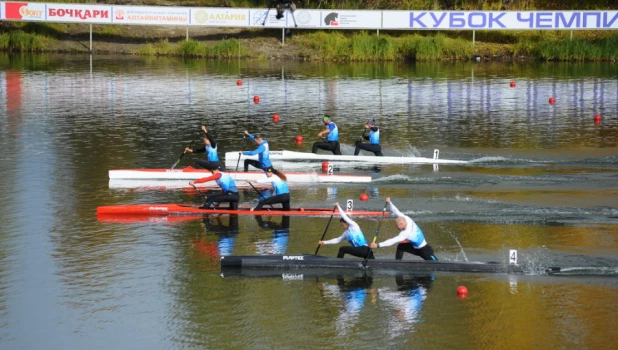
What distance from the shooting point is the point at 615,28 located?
64.6 meters

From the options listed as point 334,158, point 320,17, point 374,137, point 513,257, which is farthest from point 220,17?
point 513,257

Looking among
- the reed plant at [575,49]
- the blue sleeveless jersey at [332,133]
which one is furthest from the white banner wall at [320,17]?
the blue sleeveless jersey at [332,133]

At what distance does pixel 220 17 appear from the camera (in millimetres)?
64438

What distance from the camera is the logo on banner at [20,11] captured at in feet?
209

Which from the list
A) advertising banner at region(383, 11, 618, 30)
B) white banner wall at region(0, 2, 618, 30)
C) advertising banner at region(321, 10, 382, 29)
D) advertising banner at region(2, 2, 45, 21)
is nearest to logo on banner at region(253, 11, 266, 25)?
white banner wall at region(0, 2, 618, 30)

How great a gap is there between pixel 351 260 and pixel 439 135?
18959mm

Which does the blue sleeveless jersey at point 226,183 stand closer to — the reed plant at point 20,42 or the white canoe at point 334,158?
the white canoe at point 334,158

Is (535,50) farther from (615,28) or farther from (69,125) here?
(69,125)

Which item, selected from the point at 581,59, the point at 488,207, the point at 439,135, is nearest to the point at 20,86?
the point at 439,135

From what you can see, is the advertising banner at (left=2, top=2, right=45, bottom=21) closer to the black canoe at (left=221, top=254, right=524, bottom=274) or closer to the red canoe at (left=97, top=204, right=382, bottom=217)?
the red canoe at (left=97, top=204, right=382, bottom=217)

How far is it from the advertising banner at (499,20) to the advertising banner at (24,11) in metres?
24.0

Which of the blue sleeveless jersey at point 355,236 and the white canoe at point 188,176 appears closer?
the blue sleeveless jersey at point 355,236

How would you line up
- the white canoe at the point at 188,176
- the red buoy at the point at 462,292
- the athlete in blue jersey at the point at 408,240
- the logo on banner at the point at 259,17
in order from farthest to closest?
the logo on banner at the point at 259,17, the white canoe at the point at 188,176, the athlete in blue jersey at the point at 408,240, the red buoy at the point at 462,292

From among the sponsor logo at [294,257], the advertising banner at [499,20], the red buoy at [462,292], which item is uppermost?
A: the advertising banner at [499,20]
